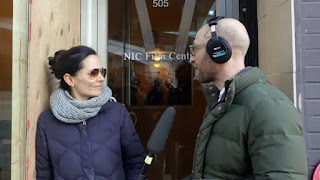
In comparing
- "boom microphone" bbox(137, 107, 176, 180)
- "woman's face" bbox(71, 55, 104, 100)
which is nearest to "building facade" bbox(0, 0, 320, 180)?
"woman's face" bbox(71, 55, 104, 100)

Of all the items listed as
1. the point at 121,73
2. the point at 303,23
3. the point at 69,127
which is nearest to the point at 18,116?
the point at 69,127

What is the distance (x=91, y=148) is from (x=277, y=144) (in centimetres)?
114

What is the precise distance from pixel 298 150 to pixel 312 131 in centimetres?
117

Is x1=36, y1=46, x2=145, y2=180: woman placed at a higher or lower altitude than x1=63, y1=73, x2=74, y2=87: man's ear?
lower

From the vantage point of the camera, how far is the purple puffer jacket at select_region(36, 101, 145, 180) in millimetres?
2080

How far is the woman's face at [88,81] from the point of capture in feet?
7.27

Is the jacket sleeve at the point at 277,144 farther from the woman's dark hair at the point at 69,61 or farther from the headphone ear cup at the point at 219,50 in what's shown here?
the woman's dark hair at the point at 69,61

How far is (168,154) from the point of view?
11.1 ft

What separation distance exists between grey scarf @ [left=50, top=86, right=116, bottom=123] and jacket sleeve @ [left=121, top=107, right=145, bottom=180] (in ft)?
0.62

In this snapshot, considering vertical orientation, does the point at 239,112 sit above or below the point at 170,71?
below

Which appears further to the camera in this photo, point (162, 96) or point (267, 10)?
point (162, 96)

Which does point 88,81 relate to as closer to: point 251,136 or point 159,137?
point 159,137

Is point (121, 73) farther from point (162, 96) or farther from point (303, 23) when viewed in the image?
point (303, 23)

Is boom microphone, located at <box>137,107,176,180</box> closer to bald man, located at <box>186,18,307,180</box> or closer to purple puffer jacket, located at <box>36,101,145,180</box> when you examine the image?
bald man, located at <box>186,18,307,180</box>
